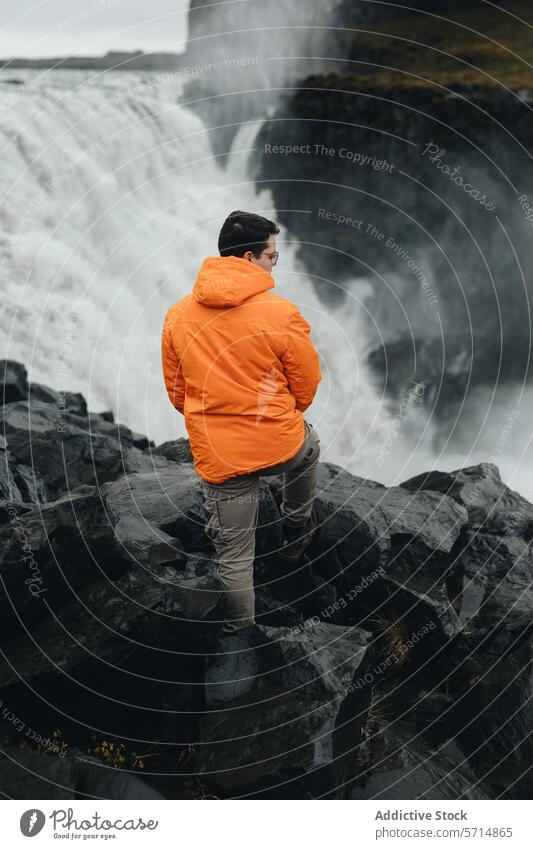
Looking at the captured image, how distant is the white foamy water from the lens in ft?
55.2

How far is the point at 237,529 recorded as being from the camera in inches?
219

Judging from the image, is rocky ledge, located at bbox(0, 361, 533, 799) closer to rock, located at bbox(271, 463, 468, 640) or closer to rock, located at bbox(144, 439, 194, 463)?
rock, located at bbox(271, 463, 468, 640)

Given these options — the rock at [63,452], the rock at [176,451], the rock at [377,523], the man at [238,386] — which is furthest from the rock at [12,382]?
the man at [238,386]

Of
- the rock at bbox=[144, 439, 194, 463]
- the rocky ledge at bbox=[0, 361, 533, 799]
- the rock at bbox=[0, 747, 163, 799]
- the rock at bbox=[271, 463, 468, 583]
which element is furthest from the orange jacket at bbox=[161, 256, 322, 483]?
the rock at bbox=[144, 439, 194, 463]

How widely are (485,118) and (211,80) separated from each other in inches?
477

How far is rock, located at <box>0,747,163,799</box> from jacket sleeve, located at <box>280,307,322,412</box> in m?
2.92

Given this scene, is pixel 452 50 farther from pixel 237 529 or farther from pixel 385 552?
pixel 237 529

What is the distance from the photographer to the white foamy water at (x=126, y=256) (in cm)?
1683

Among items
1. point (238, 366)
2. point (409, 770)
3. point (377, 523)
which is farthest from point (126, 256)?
point (409, 770)

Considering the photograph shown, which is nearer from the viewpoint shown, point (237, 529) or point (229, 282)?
point (229, 282)

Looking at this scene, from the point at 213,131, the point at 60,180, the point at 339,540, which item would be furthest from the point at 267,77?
the point at 339,540

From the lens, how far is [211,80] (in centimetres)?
2875

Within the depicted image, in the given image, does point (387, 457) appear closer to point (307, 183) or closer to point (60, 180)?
point (307, 183)
